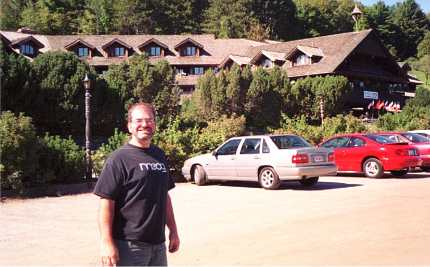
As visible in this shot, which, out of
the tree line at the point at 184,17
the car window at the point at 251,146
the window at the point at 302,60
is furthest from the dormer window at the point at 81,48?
the car window at the point at 251,146

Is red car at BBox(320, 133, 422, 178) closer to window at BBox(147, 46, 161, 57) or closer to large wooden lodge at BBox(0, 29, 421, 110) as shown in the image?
large wooden lodge at BBox(0, 29, 421, 110)

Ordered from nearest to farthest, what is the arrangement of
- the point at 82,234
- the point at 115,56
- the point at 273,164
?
the point at 82,234 → the point at 273,164 → the point at 115,56

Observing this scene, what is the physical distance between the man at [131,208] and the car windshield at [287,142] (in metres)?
11.3

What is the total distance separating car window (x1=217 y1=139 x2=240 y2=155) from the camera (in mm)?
16422

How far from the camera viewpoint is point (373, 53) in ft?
180

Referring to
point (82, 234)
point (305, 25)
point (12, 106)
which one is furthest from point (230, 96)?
point (305, 25)

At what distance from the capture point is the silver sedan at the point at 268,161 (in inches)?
583

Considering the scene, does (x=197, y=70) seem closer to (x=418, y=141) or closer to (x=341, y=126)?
(x=341, y=126)

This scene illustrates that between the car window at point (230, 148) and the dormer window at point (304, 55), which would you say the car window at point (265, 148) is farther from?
the dormer window at point (304, 55)

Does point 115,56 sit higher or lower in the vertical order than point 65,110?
higher

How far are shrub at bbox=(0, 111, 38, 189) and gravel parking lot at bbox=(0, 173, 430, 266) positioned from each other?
837 mm

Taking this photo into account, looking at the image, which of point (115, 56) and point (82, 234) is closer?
point (82, 234)

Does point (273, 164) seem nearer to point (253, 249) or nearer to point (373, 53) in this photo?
point (253, 249)

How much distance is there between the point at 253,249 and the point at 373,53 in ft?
166
